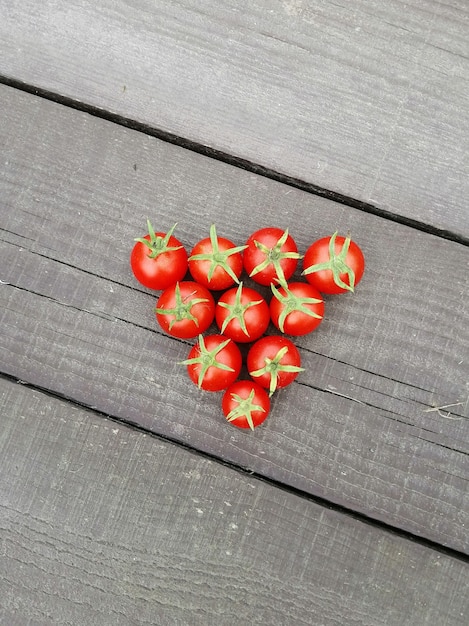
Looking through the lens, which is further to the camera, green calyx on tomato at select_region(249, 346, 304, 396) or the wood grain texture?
the wood grain texture

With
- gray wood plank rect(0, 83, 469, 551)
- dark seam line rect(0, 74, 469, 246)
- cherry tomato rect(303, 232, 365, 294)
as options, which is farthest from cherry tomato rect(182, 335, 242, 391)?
dark seam line rect(0, 74, 469, 246)

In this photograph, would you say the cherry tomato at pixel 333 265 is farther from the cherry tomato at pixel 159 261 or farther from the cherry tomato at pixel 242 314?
the cherry tomato at pixel 159 261

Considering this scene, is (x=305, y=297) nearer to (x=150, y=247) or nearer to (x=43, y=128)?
(x=150, y=247)

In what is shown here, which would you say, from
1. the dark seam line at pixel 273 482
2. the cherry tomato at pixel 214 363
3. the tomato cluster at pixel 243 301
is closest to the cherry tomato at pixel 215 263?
the tomato cluster at pixel 243 301

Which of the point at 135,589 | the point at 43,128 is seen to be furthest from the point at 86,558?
the point at 43,128

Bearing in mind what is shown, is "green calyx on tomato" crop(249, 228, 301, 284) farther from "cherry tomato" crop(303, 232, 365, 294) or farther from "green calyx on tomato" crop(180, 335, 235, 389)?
"green calyx on tomato" crop(180, 335, 235, 389)
